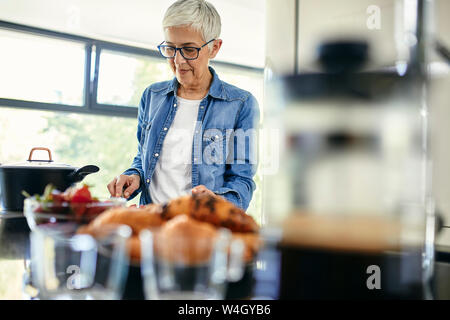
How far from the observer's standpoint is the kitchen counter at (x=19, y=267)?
1.25ft

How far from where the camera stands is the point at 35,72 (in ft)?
10.7

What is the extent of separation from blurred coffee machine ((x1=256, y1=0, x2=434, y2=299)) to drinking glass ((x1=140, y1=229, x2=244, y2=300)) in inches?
1.7

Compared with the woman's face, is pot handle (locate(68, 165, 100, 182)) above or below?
below

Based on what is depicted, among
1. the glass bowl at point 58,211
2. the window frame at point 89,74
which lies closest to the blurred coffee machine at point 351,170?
the glass bowl at point 58,211

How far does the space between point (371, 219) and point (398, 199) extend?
3 cm

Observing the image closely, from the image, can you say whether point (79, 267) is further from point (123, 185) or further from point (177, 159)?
point (177, 159)

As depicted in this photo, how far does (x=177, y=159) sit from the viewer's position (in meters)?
1.11

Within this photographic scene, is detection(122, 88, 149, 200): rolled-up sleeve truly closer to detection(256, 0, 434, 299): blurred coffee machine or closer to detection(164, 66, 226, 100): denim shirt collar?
detection(164, 66, 226, 100): denim shirt collar

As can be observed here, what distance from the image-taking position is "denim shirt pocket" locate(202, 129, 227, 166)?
43.1 inches

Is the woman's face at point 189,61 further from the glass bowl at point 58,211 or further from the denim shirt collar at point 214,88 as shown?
the glass bowl at point 58,211

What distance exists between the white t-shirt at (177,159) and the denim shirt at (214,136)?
2 centimetres

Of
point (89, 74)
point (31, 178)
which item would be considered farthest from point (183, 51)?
point (89, 74)

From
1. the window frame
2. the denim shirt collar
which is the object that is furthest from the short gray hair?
the window frame

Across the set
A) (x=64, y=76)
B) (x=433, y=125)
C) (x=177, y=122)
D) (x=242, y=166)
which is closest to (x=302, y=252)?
(x=433, y=125)
